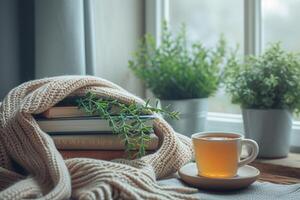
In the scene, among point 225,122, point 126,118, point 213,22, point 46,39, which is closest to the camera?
point 126,118

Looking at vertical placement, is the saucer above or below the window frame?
below

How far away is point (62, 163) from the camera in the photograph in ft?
2.77

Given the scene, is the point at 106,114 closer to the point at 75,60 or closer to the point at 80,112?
the point at 80,112

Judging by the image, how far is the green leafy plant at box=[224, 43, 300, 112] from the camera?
1.25 m

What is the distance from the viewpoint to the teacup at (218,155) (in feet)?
3.01

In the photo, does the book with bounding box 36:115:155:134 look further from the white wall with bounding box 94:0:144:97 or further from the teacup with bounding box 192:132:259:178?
the white wall with bounding box 94:0:144:97

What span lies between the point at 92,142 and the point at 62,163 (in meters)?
0.14

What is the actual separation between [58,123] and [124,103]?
4.9 inches

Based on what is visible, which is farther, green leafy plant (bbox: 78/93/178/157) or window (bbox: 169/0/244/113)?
window (bbox: 169/0/244/113)

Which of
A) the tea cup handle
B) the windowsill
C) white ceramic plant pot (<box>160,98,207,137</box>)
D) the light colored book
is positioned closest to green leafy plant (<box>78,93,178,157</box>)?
the light colored book

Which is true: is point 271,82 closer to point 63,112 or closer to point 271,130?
point 271,130

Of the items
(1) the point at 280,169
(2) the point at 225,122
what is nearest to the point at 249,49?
(2) the point at 225,122

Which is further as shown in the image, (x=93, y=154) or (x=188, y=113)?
(x=188, y=113)

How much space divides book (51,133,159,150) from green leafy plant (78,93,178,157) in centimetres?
2
